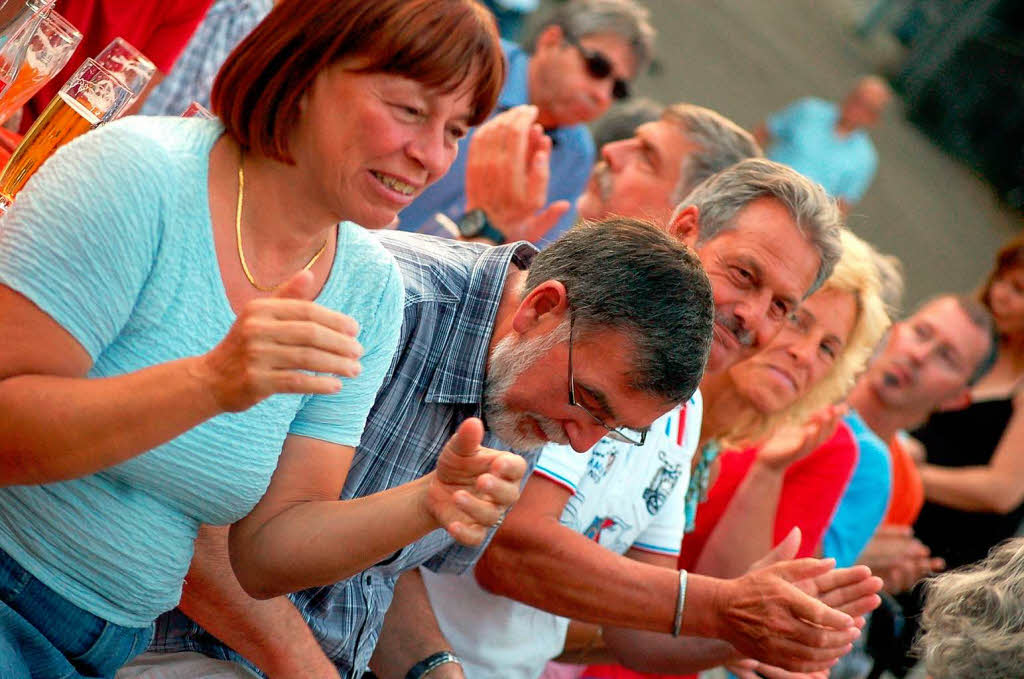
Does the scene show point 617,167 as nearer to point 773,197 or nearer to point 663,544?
point 773,197

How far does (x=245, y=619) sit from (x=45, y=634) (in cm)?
43

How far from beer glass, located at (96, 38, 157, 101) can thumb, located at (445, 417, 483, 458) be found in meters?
0.92

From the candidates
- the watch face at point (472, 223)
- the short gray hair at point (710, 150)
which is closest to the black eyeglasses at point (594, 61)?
the short gray hair at point (710, 150)

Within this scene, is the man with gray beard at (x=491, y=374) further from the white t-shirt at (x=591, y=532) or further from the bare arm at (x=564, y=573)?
the white t-shirt at (x=591, y=532)

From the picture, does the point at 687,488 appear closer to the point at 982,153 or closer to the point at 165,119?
the point at 165,119

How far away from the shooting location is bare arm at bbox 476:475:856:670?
7.06 feet

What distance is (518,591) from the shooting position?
224cm

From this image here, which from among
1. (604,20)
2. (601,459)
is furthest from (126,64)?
(604,20)

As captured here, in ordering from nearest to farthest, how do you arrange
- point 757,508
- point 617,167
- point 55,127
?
point 55,127
point 757,508
point 617,167

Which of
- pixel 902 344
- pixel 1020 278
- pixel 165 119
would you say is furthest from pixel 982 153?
pixel 165 119

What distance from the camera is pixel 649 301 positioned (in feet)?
6.02

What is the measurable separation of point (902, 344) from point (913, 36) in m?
9.71

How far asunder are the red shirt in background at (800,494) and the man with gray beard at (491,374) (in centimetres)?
118

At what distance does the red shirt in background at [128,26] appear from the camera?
2.29 metres
